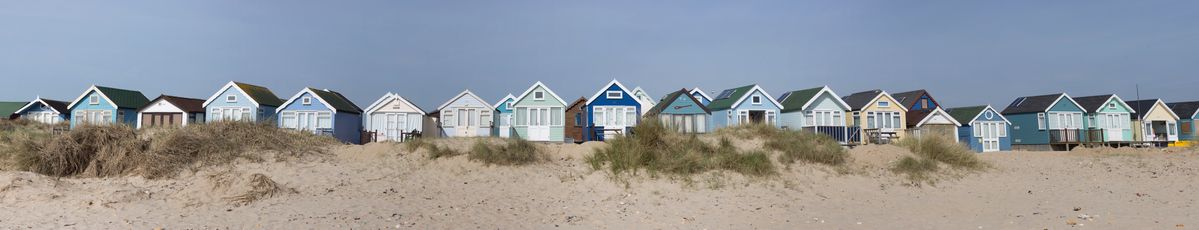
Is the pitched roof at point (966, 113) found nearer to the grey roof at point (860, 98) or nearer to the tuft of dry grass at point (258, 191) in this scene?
the grey roof at point (860, 98)

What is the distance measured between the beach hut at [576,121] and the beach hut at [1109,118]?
31.1m

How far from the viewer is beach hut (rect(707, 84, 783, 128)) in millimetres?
33250

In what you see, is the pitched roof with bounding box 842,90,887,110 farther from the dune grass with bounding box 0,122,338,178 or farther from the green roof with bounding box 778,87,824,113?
the dune grass with bounding box 0,122,338,178

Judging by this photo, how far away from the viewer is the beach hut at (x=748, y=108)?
109 ft

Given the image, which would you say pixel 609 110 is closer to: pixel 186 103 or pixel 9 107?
pixel 186 103

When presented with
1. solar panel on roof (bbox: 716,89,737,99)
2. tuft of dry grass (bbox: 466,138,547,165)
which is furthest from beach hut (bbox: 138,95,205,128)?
solar panel on roof (bbox: 716,89,737,99)

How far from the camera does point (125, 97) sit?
3984 cm

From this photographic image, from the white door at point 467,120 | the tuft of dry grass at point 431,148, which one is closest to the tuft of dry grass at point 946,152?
the tuft of dry grass at point 431,148

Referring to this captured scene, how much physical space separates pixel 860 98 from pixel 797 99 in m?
5.69

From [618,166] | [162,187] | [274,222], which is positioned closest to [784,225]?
[618,166]

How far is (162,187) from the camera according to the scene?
43.0ft

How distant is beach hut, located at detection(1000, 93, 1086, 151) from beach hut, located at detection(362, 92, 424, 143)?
1418 inches

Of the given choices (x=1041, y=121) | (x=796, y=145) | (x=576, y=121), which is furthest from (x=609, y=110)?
(x=1041, y=121)

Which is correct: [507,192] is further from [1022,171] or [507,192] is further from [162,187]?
[1022,171]
